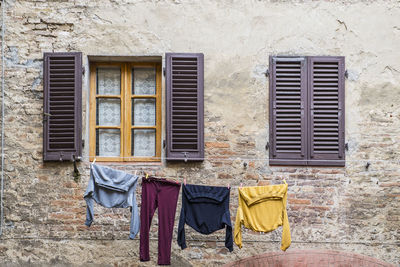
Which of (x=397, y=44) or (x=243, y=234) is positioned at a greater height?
(x=397, y=44)

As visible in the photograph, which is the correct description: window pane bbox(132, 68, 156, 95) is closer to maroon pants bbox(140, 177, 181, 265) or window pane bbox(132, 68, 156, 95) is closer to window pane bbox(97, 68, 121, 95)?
window pane bbox(97, 68, 121, 95)

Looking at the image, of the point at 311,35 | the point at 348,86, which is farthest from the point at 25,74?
the point at 348,86

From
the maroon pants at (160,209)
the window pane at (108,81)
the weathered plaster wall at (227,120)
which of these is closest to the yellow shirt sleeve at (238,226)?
the weathered plaster wall at (227,120)

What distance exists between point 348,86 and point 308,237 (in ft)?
6.21

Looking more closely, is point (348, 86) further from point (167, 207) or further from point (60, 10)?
point (60, 10)

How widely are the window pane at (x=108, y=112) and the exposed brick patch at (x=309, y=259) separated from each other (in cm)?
224

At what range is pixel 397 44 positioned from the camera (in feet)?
19.5

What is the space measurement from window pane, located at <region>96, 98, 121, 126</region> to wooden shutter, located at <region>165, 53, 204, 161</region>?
0.68m

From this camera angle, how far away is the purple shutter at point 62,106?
5812mm

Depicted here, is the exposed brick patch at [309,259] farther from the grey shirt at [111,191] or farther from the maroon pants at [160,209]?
the grey shirt at [111,191]

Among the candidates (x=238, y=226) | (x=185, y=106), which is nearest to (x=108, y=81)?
(x=185, y=106)

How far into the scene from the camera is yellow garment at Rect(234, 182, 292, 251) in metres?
5.25

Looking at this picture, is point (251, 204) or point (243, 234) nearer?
point (251, 204)

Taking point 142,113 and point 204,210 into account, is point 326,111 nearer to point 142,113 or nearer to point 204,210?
point 204,210
